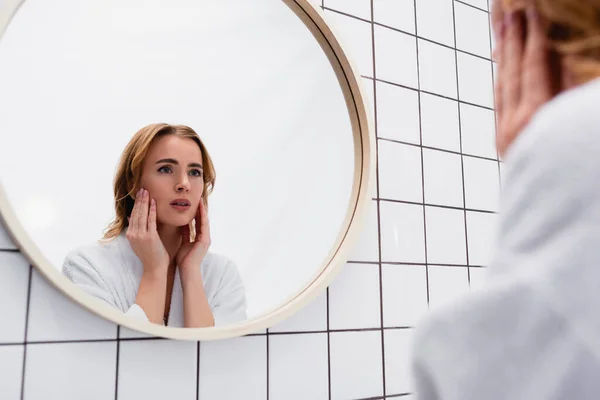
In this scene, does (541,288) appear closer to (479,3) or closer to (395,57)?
(395,57)

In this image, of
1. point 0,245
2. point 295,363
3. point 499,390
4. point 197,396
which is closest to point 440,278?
point 295,363

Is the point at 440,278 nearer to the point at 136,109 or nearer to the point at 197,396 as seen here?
the point at 197,396

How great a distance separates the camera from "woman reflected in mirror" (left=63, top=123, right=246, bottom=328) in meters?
0.85

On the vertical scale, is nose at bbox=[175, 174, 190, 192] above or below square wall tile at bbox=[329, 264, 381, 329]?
above

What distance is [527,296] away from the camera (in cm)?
28

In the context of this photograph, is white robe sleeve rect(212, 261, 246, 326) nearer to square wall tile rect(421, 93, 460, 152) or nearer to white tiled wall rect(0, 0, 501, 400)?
white tiled wall rect(0, 0, 501, 400)

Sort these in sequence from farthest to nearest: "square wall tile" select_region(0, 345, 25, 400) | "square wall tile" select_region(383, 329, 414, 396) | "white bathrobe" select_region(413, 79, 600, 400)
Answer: "square wall tile" select_region(383, 329, 414, 396) < "square wall tile" select_region(0, 345, 25, 400) < "white bathrobe" select_region(413, 79, 600, 400)

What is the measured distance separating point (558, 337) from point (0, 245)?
2.50 feet

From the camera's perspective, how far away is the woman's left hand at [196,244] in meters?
0.93

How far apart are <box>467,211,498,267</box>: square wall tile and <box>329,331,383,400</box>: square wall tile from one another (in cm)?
35

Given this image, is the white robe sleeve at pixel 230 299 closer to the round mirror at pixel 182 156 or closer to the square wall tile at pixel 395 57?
the round mirror at pixel 182 156

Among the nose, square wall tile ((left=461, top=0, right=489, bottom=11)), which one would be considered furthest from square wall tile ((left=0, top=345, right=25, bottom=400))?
square wall tile ((left=461, top=0, right=489, bottom=11))

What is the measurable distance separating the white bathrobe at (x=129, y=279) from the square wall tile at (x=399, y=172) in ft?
1.35

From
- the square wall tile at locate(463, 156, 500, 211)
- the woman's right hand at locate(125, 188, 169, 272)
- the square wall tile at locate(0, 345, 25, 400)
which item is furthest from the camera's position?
the square wall tile at locate(463, 156, 500, 211)
